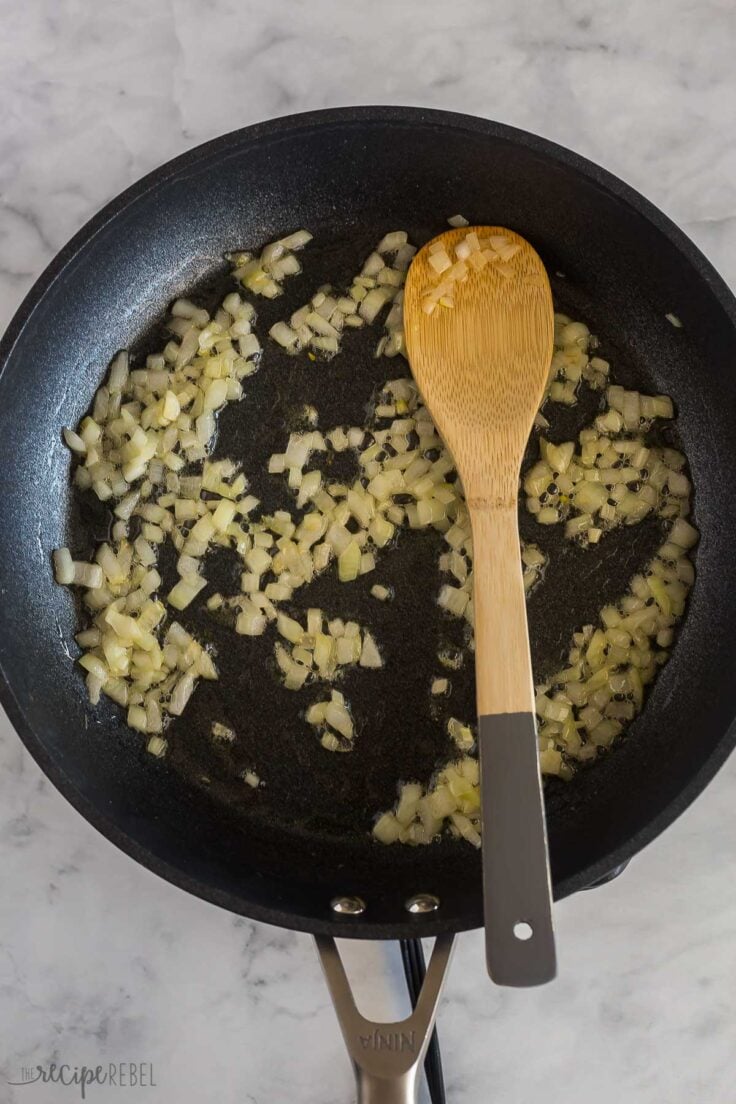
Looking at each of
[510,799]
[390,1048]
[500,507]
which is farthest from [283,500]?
[390,1048]

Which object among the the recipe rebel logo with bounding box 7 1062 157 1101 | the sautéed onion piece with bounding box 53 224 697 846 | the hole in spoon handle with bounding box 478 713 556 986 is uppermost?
the sautéed onion piece with bounding box 53 224 697 846

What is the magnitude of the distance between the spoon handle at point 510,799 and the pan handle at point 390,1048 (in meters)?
0.11

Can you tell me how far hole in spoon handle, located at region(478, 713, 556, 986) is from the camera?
91 centimetres

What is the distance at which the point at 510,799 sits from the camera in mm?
946

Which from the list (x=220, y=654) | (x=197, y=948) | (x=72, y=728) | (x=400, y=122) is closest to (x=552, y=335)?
(x=400, y=122)

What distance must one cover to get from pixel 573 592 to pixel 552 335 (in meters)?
0.29

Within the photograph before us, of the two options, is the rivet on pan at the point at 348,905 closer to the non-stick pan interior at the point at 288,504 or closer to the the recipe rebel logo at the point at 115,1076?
the non-stick pan interior at the point at 288,504

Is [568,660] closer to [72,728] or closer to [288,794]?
[288,794]

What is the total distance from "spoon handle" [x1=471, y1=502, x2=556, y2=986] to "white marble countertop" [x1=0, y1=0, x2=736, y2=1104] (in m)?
0.24

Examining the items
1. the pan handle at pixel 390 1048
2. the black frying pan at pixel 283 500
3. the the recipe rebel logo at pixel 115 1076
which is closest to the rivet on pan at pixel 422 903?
the black frying pan at pixel 283 500

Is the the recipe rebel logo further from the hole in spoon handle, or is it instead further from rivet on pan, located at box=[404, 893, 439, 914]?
the hole in spoon handle

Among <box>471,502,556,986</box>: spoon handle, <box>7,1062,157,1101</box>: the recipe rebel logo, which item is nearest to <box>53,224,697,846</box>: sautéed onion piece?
<box>471,502,556,986</box>: spoon handle

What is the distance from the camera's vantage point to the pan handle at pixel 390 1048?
0.97 metres

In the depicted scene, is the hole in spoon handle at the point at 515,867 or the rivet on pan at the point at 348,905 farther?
the rivet on pan at the point at 348,905
